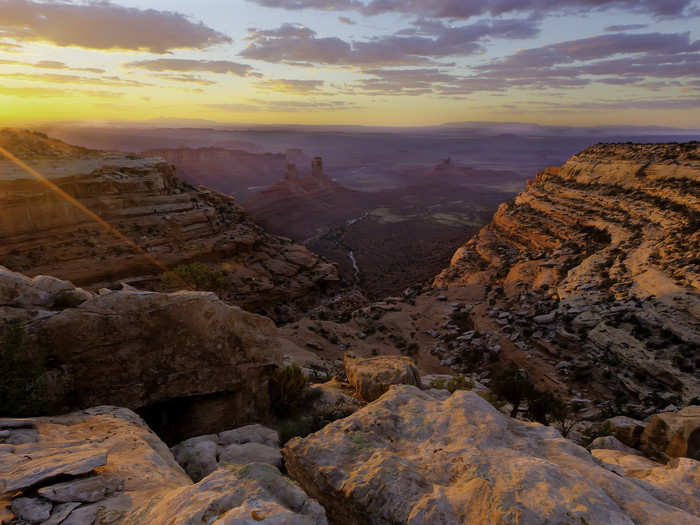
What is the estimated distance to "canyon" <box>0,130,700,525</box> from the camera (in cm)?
483

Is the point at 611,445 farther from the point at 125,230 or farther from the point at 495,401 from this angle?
the point at 125,230

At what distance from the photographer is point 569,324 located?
20812 millimetres

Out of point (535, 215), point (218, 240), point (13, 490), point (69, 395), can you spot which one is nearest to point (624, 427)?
point (13, 490)

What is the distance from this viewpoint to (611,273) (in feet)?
79.2

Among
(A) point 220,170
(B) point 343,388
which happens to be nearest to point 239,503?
(B) point 343,388

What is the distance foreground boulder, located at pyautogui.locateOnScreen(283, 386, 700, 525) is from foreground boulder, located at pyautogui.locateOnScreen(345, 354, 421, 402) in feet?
9.85

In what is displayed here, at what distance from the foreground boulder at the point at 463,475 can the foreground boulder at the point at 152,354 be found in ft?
15.0

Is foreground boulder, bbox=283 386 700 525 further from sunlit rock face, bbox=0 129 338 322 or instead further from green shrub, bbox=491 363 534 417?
sunlit rock face, bbox=0 129 338 322

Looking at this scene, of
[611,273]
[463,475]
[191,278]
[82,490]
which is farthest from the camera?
[191,278]

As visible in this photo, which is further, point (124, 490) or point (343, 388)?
point (343, 388)

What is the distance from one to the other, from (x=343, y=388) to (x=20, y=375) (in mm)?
9261

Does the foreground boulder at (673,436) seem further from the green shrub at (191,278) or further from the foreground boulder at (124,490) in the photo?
the green shrub at (191,278)

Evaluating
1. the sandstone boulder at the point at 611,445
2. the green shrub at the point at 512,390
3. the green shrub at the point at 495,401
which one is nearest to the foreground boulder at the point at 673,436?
the sandstone boulder at the point at 611,445

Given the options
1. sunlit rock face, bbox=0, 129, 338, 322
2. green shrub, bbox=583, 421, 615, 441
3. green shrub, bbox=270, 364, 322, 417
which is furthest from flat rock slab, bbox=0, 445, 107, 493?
sunlit rock face, bbox=0, 129, 338, 322
